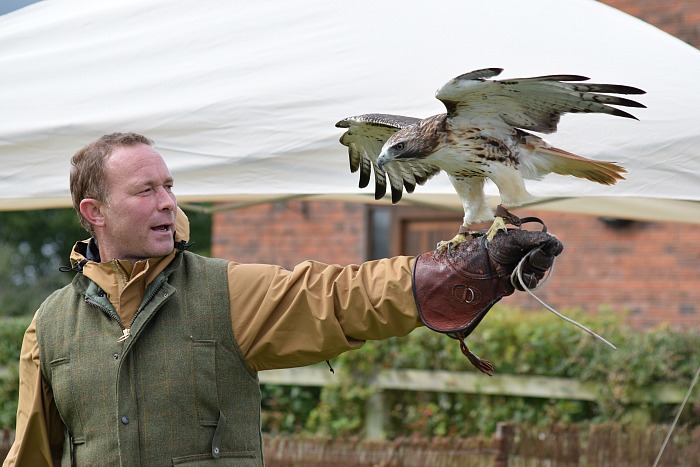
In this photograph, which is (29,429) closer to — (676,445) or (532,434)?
(532,434)

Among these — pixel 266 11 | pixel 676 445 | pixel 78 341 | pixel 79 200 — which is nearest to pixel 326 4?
pixel 266 11

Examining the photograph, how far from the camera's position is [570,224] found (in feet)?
22.0

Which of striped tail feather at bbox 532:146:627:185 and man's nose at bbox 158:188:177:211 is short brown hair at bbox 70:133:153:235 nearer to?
man's nose at bbox 158:188:177:211

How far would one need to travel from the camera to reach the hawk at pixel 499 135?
201 centimetres

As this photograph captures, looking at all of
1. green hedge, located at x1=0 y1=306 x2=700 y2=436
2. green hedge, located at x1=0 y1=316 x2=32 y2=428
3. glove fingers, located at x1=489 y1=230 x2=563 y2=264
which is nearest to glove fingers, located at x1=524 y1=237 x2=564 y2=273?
glove fingers, located at x1=489 y1=230 x2=563 y2=264

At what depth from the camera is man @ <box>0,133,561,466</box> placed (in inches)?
78.4

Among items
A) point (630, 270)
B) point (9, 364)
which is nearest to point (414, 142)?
point (630, 270)

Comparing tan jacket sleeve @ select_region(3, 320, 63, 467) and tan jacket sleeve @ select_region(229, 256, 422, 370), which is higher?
tan jacket sleeve @ select_region(229, 256, 422, 370)

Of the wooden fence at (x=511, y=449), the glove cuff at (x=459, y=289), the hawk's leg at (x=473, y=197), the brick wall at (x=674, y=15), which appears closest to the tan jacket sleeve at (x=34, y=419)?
the glove cuff at (x=459, y=289)

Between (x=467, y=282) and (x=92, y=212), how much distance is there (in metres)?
0.83

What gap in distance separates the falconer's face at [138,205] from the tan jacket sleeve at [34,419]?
1.01ft

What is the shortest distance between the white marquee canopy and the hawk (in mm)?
440

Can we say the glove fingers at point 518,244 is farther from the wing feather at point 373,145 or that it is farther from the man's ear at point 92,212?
the man's ear at point 92,212

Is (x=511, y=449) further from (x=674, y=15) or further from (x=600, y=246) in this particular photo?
(x=674, y=15)
